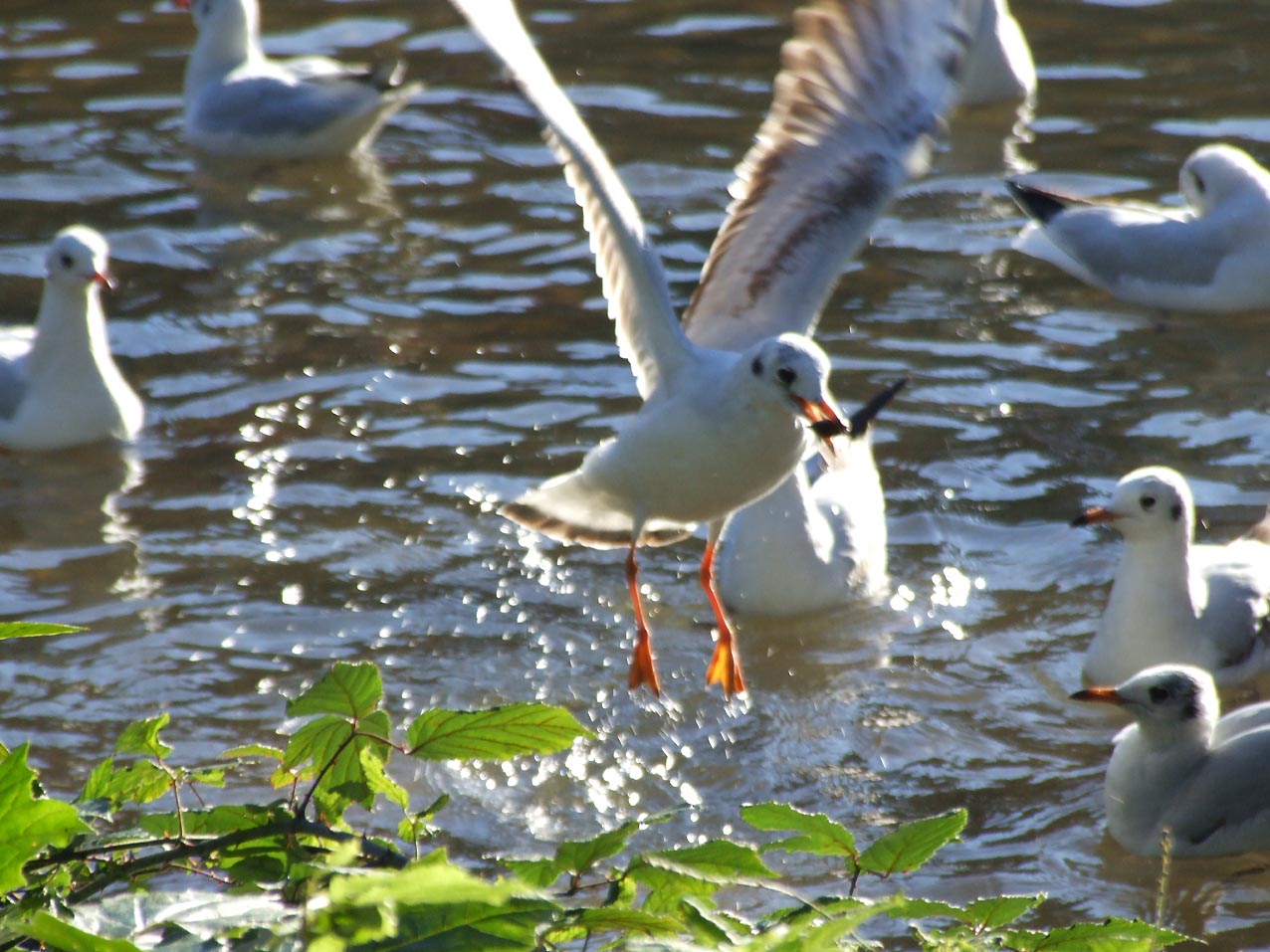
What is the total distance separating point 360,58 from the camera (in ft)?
38.2

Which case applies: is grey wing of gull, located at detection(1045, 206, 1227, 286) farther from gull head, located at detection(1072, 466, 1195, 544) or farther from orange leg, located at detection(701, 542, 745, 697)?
orange leg, located at detection(701, 542, 745, 697)

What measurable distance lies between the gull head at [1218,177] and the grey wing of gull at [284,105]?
4.66m

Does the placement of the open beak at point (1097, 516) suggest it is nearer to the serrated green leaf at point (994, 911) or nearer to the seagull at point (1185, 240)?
the seagull at point (1185, 240)

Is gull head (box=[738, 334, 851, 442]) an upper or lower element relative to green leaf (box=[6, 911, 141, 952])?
lower

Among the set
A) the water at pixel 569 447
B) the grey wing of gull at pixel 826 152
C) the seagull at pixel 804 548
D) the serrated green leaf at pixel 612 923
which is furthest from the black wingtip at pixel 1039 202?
the serrated green leaf at pixel 612 923

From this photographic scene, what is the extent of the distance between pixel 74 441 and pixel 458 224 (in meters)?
2.85

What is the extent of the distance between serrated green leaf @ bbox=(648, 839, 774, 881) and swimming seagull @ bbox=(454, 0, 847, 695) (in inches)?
112

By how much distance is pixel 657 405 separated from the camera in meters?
5.11

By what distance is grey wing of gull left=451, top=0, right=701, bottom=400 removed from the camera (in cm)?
461

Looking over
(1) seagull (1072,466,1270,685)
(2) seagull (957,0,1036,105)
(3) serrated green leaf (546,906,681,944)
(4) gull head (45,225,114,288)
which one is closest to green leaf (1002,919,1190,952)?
(3) serrated green leaf (546,906,681,944)

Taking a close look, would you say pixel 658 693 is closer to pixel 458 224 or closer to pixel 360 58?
pixel 458 224

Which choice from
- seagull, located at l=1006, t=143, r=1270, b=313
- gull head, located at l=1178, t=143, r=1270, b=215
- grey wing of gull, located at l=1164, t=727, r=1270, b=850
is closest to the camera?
grey wing of gull, located at l=1164, t=727, r=1270, b=850

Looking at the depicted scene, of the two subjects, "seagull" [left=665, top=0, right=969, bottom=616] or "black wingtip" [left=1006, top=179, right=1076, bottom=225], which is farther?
"black wingtip" [left=1006, top=179, right=1076, bottom=225]

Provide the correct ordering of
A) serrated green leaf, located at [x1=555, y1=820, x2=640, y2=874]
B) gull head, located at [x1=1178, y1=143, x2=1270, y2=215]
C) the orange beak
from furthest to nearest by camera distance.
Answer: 1. gull head, located at [x1=1178, y1=143, x2=1270, y2=215]
2. the orange beak
3. serrated green leaf, located at [x1=555, y1=820, x2=640, y2=874]
